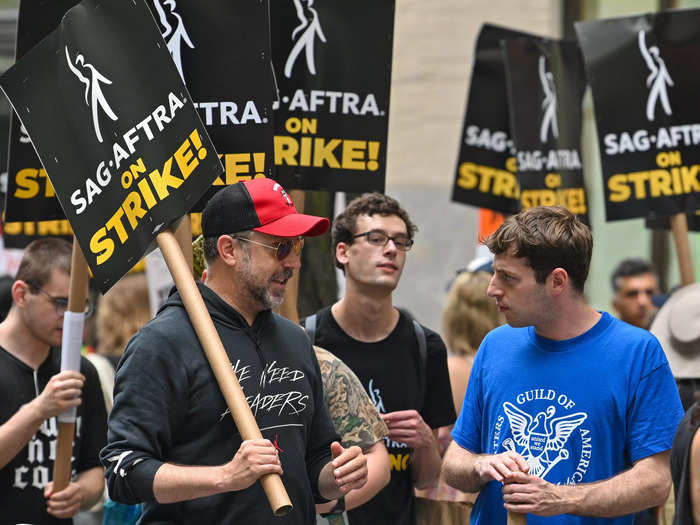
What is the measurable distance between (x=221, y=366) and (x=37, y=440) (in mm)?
1884

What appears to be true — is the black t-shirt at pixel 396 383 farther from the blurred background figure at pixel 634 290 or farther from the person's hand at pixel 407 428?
the blurred background figure at pixel 634 290

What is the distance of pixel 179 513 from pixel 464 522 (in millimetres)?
1574

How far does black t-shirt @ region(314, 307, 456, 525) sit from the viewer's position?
5078 millimetres

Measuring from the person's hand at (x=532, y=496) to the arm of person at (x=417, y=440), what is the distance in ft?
4.20

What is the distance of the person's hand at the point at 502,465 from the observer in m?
3.64

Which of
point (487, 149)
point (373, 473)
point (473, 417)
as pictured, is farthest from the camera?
point (487, 149)

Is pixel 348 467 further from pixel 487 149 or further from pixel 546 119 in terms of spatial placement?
pixel 487 149

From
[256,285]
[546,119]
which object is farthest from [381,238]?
[546,119]

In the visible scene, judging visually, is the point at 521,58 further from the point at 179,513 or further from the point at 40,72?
the point at 179,513

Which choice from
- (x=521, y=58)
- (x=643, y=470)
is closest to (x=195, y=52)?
(x=643, y=470)

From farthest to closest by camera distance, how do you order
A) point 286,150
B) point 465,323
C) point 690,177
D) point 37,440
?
point 690,177 → point 465,323 → point 286,150 → point 37,440

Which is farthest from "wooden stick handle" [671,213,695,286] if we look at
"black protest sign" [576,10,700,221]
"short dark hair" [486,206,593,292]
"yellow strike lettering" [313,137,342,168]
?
"short dark hair" [486,206,593,292]

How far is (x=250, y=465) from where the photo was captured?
3.30 meters

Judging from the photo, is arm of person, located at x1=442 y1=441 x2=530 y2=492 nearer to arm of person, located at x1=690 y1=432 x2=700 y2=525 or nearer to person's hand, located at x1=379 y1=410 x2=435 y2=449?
arm of person, located at x1=690 y1=432 x2=700 y2=525
